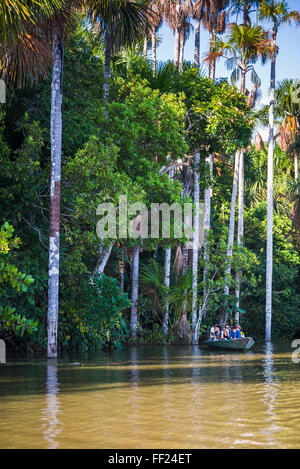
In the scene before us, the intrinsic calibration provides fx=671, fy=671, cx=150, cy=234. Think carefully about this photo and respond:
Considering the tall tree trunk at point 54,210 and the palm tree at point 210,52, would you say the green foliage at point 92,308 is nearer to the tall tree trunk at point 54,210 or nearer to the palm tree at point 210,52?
the tall tree trunk at point 54,210

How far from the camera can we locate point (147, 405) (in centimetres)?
1219

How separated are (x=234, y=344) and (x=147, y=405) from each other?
60.6 feet

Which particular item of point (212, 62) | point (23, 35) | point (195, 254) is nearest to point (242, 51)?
point (212, 62)

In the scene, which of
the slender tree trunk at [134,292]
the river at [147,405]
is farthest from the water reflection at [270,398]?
the slender tree trunk at [134,292]

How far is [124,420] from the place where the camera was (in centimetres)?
1043

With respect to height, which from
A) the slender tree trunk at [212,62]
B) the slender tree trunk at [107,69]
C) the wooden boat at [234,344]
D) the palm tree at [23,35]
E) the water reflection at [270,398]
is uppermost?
the slender tree trunk at [212,62]

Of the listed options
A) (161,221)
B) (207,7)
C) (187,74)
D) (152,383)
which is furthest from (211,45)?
(152,383)

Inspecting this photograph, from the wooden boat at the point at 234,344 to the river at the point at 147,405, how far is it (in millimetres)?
7828

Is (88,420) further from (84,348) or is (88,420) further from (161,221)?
(161,221)

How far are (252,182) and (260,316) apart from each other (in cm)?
1018

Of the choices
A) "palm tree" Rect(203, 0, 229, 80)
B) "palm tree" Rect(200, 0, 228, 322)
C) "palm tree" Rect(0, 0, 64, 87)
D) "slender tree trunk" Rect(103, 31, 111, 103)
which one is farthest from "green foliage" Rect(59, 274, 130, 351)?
"palm tree" Rect(203, 0, 229, 80)

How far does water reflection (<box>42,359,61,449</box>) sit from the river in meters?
0.01

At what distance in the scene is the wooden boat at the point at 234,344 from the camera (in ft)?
97.7

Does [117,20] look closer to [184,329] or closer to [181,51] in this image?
[181,51]
